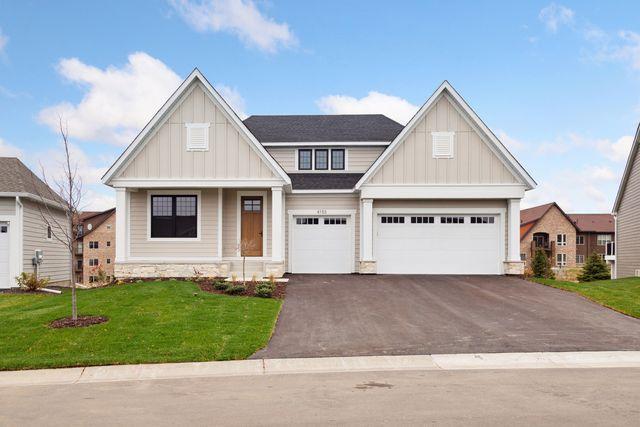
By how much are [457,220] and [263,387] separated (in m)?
14.3

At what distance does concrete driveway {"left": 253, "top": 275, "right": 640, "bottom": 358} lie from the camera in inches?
394

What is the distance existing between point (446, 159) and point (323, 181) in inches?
197

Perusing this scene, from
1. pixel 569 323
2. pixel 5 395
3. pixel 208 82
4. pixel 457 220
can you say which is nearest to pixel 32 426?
pixel 5 395

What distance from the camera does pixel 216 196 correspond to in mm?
19344

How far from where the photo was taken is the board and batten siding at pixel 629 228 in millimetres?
25219

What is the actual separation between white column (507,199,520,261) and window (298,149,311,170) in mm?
8485

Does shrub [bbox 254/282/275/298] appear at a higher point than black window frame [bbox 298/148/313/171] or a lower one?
lower

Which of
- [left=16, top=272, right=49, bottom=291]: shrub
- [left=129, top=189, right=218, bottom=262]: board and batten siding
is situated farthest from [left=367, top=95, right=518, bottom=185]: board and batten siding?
[left=16, top=272, right=49, bottom=291]: shrub

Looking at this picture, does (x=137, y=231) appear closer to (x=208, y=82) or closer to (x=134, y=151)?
(x=134, y=151)

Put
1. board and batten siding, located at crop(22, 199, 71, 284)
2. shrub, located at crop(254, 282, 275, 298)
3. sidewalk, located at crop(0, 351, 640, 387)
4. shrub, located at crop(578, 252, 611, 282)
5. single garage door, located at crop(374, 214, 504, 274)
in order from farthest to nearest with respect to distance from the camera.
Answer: shrub, located at crop(578, 252, 611, 282) → board and batten siding, located at crop(22, 199, 71, 284) → single garage door, located at crop(374, 214, 504, 274) → shrub, located at crop(254, 282, 275, 298) → sidewalk, located at crop(0, 351, 640, 387)

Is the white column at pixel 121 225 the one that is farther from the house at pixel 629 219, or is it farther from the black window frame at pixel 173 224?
the house at pixel 629 219

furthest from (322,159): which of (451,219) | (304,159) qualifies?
(451,219)

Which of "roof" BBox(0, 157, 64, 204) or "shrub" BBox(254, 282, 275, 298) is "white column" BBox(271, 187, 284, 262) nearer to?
"shrub" BBox(254, 282, 275, 298)

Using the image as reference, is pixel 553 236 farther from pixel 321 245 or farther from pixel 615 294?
pixel 615 294
